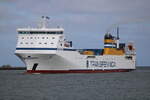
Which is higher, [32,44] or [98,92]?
[32,44]

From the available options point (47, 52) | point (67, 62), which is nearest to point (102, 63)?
point (67, 62)

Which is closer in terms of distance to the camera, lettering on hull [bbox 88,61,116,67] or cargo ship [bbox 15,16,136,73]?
cargo ship [bbox 15,16,136,73]

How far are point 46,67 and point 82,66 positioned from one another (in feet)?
24.6

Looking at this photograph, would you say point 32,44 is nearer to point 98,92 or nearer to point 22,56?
point 22,56

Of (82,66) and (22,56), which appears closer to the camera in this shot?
(22,56)

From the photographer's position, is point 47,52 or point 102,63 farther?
point 102,63

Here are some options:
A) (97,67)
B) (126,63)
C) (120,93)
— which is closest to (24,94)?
(120,93)

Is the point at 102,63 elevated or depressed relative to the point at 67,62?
depressed

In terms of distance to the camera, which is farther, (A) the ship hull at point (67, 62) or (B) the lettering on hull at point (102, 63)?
(B) the lettering on hull at point (102, 63)

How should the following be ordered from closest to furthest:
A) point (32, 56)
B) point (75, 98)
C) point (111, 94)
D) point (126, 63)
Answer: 1. point (75, 98)
2. point (111, 94)
3. point (32, 56)
4. point (126, 63)

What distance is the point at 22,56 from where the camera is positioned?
185 ft

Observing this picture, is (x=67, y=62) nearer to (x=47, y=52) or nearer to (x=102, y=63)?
(x=47, y=52)

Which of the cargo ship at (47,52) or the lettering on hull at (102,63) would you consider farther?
the lettering on hull at (102,63)

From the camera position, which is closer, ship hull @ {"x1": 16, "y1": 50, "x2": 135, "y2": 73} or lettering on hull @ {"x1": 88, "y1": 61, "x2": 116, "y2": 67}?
ship hull @ {"x1": 16, "y1": 50, "x2": 135, "y2": 73}
